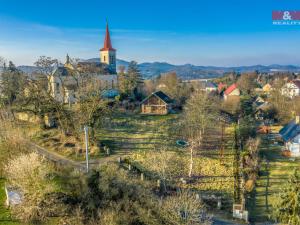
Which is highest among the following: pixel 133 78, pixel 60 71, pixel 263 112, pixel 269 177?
pixel 60 71

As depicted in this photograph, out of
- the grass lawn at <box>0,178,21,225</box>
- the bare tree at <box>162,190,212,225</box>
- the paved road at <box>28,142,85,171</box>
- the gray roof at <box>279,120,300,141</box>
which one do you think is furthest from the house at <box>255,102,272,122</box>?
the grass lawn at <box>0,178,21,225</box>

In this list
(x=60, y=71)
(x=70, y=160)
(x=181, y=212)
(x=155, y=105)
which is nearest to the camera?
(x=181, y=212)

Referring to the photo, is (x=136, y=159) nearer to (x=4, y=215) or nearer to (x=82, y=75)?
(x=82, y=75)

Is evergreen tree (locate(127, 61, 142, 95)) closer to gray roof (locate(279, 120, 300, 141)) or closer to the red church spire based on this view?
the red church spire

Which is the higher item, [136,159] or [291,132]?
[291,132]

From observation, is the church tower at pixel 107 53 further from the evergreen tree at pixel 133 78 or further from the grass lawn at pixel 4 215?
the grass lawn at pixel 4 215

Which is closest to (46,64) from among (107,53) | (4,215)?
(4,215)

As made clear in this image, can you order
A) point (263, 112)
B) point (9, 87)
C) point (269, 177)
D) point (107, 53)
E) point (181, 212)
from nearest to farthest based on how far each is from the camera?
point (181, 212), point (269, 177), point (9, 87), point (263, 112), point (107, 53)
